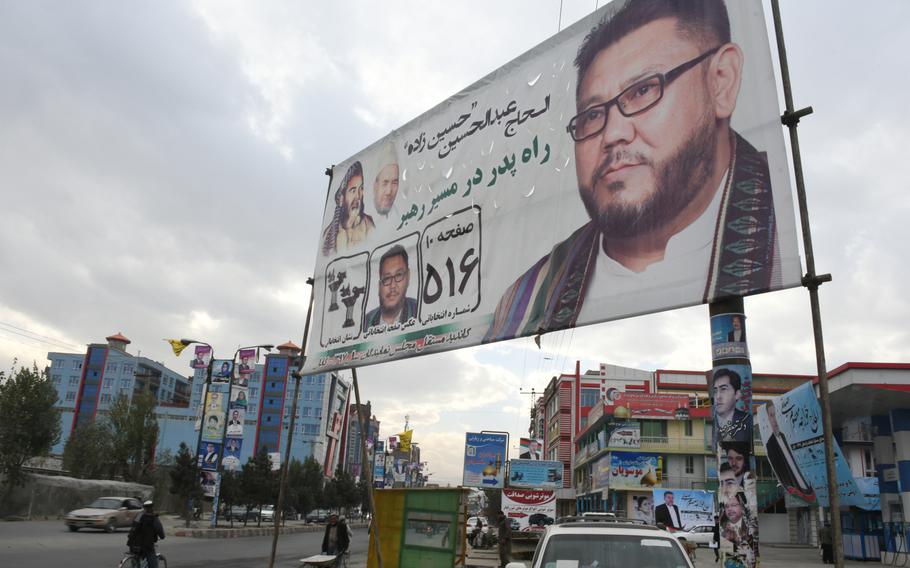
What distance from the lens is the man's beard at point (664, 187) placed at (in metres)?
6.25

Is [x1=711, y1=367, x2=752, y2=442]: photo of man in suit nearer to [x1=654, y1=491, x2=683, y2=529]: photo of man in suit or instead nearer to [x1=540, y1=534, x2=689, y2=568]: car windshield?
[x1=540, y1=534, x2=689, y2=568]: car windshield

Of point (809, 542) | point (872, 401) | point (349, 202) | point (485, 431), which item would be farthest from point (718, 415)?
point (809, 542)

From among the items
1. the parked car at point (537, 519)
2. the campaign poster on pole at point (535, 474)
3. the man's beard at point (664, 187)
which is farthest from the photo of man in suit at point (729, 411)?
the campaign poster on pole at point (535, 474)

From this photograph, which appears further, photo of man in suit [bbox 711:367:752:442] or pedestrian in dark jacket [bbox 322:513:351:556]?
pedestrian in dark jacket [bbox 322:513:351:556]

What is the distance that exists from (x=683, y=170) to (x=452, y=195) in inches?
136

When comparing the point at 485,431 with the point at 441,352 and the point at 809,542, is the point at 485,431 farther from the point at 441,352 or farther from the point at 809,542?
the point at 441,352

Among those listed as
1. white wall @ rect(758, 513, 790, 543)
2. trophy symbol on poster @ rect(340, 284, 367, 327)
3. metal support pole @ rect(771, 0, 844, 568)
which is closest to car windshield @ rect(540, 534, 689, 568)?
metal support pole @ rect(771, 0, 844, 568)

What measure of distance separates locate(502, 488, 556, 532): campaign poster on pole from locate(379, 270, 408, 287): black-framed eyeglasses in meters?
26.7

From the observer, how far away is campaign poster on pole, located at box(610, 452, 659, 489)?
5088 centimetres

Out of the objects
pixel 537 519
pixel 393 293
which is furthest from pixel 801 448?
pixel 393 293

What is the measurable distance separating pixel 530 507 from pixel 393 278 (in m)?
27.2

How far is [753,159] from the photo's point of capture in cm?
589

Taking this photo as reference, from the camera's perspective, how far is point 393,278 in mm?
9578

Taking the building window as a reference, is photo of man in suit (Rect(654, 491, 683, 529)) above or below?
below
